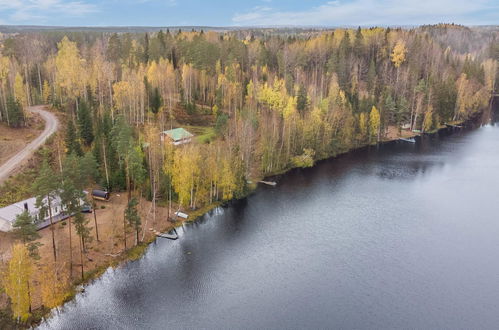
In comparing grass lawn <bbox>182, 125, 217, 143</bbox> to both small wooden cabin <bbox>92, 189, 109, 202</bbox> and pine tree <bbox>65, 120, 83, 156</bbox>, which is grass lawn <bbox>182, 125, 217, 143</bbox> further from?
small wooden cabin <bbox>92, 189, 109, 202</bbox>

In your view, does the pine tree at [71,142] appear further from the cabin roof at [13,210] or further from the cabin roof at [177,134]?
the cabin roof at [177,134]

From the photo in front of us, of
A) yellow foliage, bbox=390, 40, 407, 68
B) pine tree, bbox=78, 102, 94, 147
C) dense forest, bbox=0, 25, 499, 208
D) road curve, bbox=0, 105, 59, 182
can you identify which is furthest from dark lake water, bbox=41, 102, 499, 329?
yellow foliage, bbox=390, 40, 407, 68

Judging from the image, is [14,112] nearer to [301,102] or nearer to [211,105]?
[211,105]

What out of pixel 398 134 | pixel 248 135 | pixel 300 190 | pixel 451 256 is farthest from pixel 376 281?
pixel 398 134

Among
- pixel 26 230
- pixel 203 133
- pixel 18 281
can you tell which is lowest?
pixel 18 281

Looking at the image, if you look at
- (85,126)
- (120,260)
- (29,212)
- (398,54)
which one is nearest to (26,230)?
(29,212)

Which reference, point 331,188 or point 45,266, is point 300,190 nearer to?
point 331,188

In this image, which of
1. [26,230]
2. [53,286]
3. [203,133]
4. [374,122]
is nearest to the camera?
[26,230]
